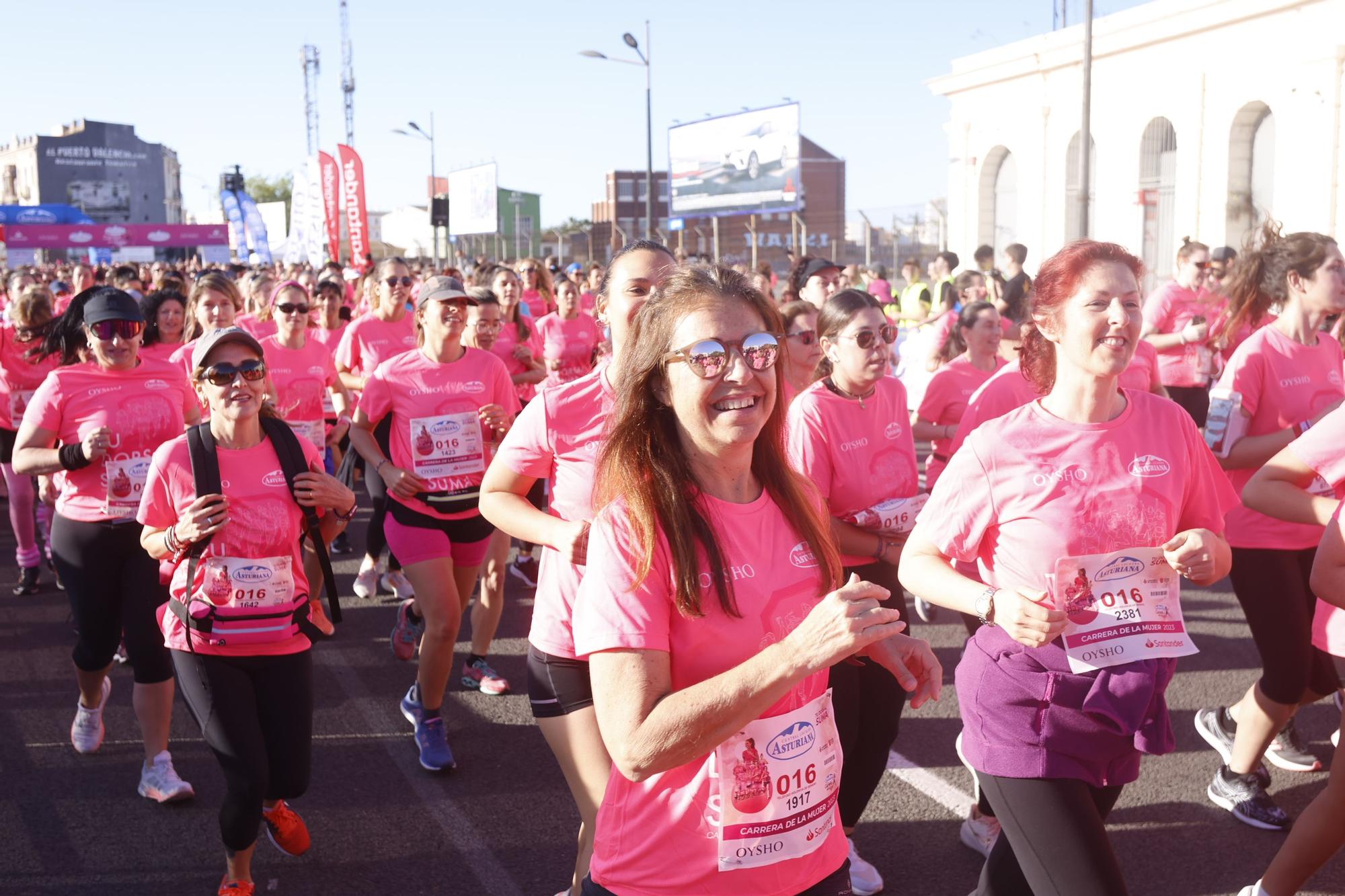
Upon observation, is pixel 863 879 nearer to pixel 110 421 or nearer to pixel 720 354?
pixel 720 354

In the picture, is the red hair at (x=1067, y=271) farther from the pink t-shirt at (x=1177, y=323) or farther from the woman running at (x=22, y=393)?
the woman running at (x=22, y=393)

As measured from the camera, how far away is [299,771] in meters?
4.00

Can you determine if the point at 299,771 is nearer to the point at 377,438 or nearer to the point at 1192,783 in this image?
the point at 377,438

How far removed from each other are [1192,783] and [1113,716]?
2570 millimetres

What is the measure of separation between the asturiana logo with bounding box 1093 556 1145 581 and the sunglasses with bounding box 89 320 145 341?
4189mm

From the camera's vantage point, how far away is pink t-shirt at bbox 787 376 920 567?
4.07 m

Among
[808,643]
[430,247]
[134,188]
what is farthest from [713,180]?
[134,188]

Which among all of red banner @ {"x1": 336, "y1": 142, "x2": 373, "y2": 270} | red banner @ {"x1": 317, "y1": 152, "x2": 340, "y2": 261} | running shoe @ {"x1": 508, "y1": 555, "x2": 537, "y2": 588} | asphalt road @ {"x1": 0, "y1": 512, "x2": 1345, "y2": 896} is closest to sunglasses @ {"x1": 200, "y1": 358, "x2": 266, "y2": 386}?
asphalt road @ {"x1": 0, "y1": 512, "x2": 1345, "y2": 896}

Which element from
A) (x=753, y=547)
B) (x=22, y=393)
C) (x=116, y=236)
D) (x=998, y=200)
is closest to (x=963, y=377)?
(x=753, y=547)

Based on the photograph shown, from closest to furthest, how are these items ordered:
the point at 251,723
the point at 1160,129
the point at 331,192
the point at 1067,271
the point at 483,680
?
the point at 1067,271 < the point at 251,723 < the point at 483,680 < the point at 1160,129 < the point at 331,192

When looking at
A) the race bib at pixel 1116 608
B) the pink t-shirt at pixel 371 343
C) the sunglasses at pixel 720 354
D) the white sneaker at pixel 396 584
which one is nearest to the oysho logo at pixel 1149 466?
the race bib at pixel 1116 608

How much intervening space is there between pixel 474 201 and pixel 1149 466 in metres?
62.5

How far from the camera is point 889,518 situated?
4016mm

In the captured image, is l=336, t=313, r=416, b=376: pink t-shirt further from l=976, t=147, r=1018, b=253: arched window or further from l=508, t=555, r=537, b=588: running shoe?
l=976, t=147, r=1018, b=253: arched window
